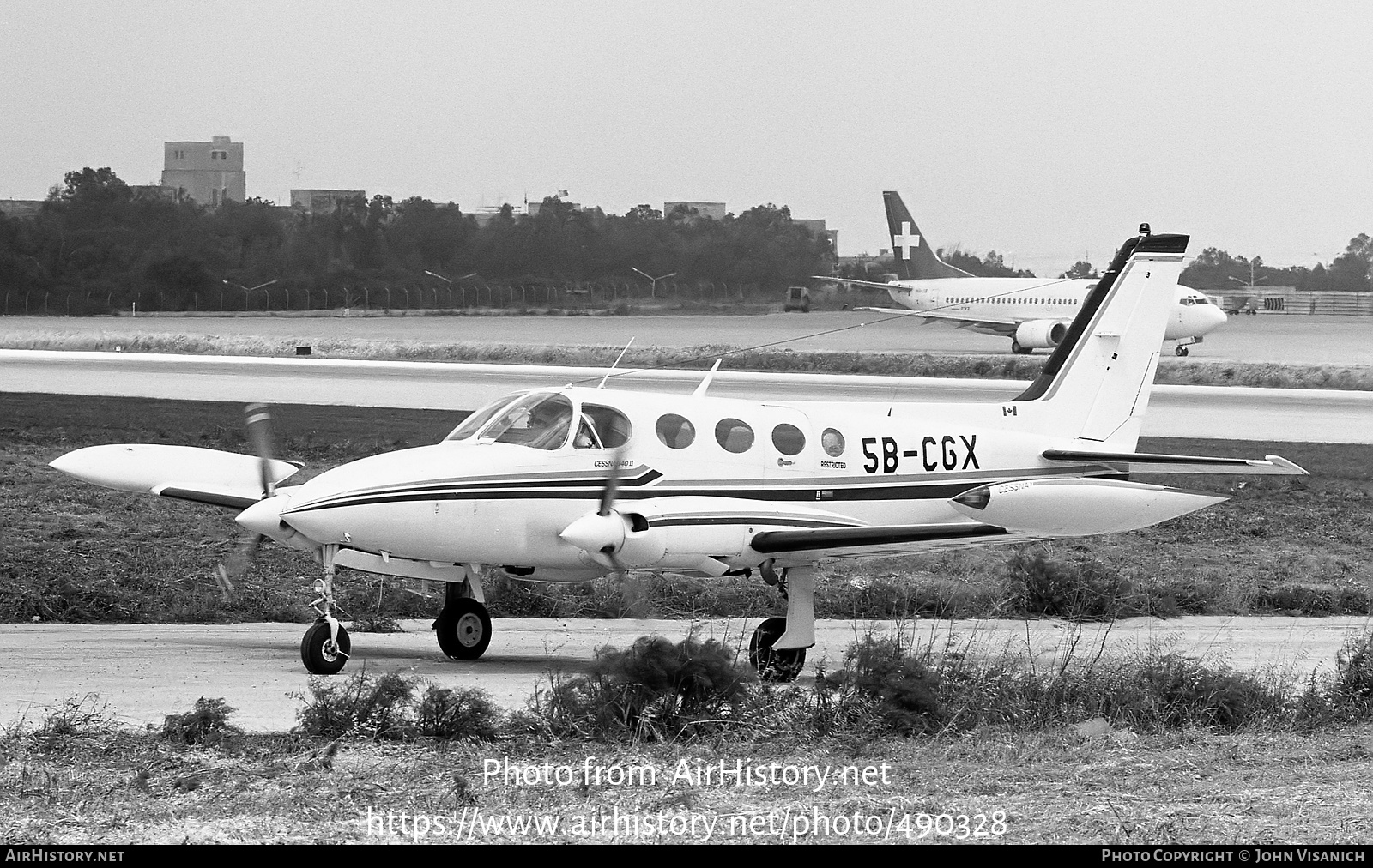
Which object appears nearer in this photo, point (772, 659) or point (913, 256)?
point (772, 659)

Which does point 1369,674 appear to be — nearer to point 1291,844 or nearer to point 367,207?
point 1291,844

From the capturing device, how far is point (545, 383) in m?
47.3

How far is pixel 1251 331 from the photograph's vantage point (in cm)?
8775

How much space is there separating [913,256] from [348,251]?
31759 millimetres

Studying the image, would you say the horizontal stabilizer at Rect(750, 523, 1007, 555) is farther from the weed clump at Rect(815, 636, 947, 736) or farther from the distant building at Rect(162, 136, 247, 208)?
the distant building at Rect(162, 136, 247, 208)

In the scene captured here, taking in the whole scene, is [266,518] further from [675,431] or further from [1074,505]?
[1074,505]

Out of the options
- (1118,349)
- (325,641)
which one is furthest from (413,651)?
(1118,349)

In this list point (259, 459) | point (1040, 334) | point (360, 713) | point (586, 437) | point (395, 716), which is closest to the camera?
point (360, 713)

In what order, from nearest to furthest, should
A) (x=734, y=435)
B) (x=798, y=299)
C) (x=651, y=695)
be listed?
1. (x=651, y=695)
2. (x=734, y=435)
3. (x=798, y=299)

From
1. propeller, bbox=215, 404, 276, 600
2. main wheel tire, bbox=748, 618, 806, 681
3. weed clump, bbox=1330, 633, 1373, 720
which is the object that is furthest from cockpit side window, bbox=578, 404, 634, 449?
weed clump, bbox=1330, 633, 1373, 720

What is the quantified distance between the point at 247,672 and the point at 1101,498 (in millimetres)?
8108

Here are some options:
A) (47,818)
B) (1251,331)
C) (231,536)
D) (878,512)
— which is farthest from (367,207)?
(47,818)

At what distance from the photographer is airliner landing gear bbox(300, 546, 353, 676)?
13188mm

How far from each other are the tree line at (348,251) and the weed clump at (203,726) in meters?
68.8
